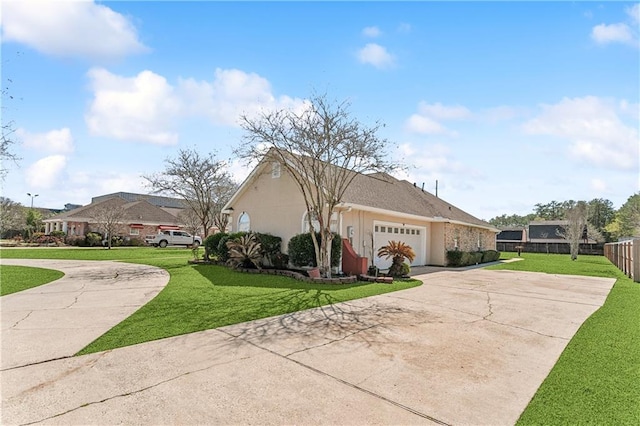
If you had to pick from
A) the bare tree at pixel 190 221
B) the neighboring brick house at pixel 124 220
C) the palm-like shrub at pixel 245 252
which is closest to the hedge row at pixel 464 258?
the palm-like shrub at pixel 245 252

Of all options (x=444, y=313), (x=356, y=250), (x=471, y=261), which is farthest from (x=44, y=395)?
(x=471, y=261)

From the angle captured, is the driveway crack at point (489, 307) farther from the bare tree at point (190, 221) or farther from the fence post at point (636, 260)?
the bare tree at point (190, 221)

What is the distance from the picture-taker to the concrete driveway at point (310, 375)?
3393 millimetres

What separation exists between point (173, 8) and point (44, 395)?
9.72 metres

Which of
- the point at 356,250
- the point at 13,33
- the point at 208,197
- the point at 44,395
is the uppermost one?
the point at 13,33

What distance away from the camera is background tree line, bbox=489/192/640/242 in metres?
40.7

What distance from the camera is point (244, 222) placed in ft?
61.2

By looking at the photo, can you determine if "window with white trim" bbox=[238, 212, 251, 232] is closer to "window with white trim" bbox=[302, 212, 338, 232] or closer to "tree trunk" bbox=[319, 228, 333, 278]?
"window with white trim" bbox=[302, 212, 338, 232]

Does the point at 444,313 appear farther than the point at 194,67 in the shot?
No

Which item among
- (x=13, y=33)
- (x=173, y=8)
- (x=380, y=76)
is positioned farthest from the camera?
(x=380, y=76)

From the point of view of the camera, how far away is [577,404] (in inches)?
140

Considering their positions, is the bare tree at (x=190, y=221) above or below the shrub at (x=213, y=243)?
above

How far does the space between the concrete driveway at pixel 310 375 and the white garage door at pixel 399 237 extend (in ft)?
31.1

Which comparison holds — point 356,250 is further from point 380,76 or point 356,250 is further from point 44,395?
point 44,395
